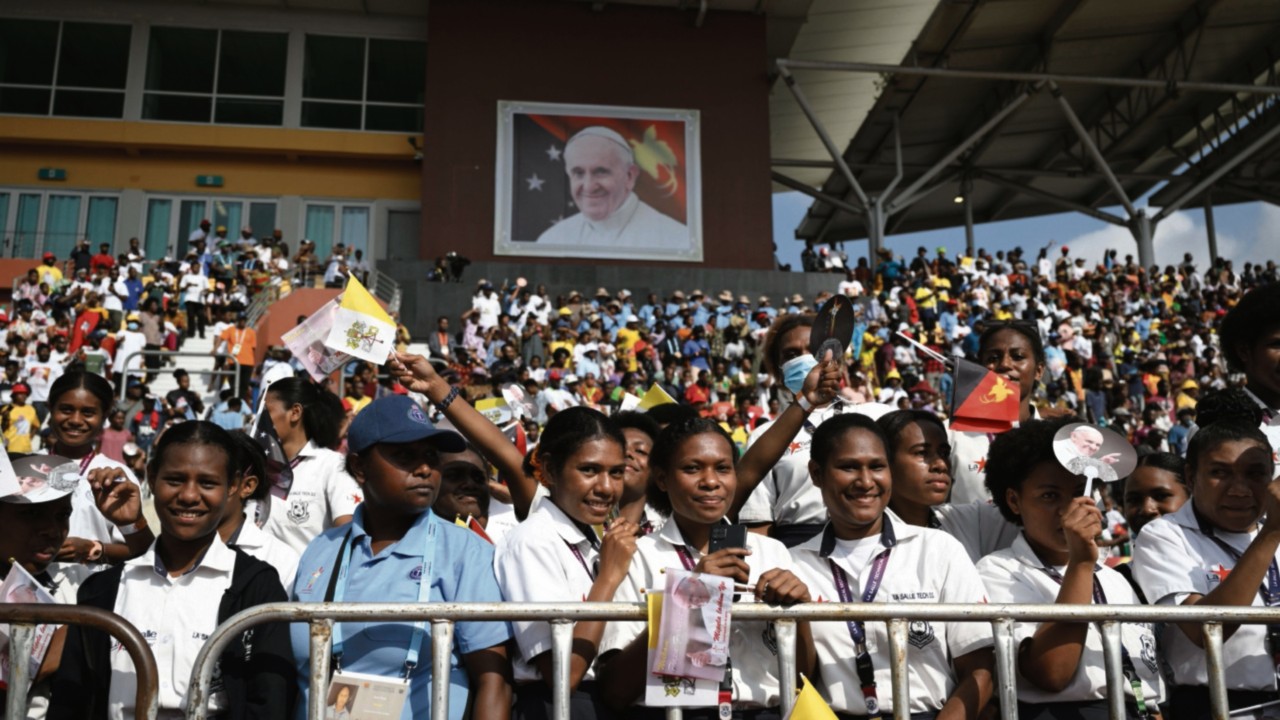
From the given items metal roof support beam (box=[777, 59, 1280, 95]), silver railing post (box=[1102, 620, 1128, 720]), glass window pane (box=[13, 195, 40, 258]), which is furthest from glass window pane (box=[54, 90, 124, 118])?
silver railing post (box=[1102, 620, 1128, 720])

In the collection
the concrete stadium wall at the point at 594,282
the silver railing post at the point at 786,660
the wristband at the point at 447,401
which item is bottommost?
the silver railing post at the point at 786,660

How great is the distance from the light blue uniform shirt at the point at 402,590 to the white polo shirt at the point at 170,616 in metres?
0.23

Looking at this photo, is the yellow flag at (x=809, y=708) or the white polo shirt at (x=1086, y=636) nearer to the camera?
the yellow flag at (x=809, y=708)

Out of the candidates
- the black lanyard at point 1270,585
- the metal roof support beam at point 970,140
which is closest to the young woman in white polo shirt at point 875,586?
the black lanyard at point 1270,585

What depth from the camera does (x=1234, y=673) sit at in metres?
3.07

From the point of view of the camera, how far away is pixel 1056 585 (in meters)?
3.25

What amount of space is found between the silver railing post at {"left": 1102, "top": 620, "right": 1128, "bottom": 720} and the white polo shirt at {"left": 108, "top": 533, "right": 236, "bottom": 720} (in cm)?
237

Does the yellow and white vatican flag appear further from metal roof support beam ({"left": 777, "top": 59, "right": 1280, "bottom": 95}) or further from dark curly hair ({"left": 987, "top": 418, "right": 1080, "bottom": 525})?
metal roof support beam ({"left": 777, "top": 59, "right": 1280, "bottom": 95})

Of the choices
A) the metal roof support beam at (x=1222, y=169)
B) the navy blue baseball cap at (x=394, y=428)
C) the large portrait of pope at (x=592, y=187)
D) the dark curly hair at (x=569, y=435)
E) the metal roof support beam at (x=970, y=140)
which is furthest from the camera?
the metal roof support beam at (x=1222, y=169)

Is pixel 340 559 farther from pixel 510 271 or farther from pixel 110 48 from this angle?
pixel 110 48

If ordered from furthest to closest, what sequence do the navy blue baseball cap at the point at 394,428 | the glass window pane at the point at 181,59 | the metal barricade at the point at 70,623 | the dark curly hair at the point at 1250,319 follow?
1. the glass window pane at the point at 181,59
2. the dark curly hair at the point at 1250,319
3. the navy blue baseball cap at the point at 394,428
4. the metal barricade at the point at 70,623

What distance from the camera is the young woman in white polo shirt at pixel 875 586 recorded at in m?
3.00

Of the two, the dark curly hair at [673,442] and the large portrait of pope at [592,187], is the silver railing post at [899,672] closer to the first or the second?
the dark curly hair at [673,442]

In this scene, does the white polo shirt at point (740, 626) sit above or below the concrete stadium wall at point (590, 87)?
below
